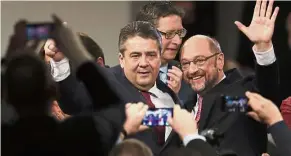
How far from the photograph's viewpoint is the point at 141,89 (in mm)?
2477

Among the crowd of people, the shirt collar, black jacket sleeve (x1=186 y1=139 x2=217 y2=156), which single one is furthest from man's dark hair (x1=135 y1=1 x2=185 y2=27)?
black jacket sleeve (x1=186 y1=139 x2=217 y2=156)

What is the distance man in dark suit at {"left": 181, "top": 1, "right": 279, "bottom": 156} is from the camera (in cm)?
237

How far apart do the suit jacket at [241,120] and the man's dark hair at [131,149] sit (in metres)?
0.22

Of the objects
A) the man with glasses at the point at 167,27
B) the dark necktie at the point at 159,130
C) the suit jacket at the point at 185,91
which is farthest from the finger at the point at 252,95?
the man with glasses at the point at 167,27

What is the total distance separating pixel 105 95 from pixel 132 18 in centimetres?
160

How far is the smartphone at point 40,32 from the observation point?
83.0 inches

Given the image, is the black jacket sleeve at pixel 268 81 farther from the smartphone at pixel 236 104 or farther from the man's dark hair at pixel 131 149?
the man's dark hair at pixel 131 149

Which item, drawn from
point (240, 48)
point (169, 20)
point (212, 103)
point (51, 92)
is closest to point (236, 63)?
point (240, 48)

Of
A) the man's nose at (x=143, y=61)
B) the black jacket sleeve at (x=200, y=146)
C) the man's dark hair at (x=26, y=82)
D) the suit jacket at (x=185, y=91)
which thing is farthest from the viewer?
the suit jacket at (x=185, y=91)

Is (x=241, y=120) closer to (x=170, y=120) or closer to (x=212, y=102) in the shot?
(x=212, y=102)

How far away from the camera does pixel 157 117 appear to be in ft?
7.07

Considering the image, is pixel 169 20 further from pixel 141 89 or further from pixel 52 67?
pixel 52 67

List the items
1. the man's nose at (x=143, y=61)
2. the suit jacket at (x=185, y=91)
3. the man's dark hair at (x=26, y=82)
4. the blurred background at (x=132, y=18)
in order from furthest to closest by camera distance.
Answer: the suit jacket at (x=185, y=91), the blurred background at (x=132, y=18), the man's nose at (x=143, y=61), the man's dark hair at (x=26, y=82)

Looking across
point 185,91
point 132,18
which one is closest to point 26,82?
point 185,91
